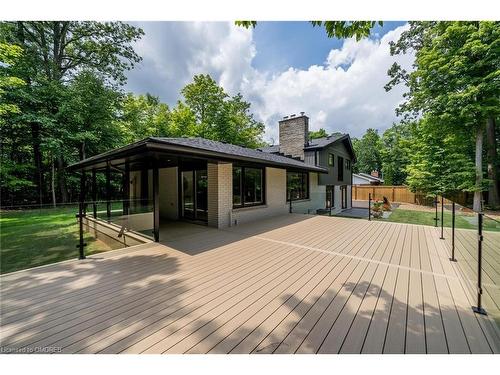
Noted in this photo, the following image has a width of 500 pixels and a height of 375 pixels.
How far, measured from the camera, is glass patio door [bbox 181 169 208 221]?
24.0 ft

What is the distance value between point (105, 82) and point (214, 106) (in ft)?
30.8

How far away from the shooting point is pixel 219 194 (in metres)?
6.80

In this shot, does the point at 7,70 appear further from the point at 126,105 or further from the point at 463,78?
the point at 463,78

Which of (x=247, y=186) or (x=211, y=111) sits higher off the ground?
(x=211, y=111)

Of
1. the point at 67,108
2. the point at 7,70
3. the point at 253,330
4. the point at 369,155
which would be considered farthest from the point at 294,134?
the point at 369,155

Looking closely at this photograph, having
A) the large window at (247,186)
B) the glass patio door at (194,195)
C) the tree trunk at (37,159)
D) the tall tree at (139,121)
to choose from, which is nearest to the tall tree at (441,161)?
the large window at (247,186)

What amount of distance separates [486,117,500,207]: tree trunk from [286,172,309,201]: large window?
39.3 feet

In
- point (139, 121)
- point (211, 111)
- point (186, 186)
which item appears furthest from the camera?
point (211, 111)

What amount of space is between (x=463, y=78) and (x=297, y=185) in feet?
36.5

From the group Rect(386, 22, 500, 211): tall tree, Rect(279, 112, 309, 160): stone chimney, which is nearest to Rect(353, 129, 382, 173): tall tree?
Rect(386, 22, 500, 211): tall tree

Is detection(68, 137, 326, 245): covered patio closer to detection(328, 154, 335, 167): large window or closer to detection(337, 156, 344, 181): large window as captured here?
detection(328, 154, 335, 167): large window

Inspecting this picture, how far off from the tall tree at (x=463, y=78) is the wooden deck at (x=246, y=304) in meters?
12.6
